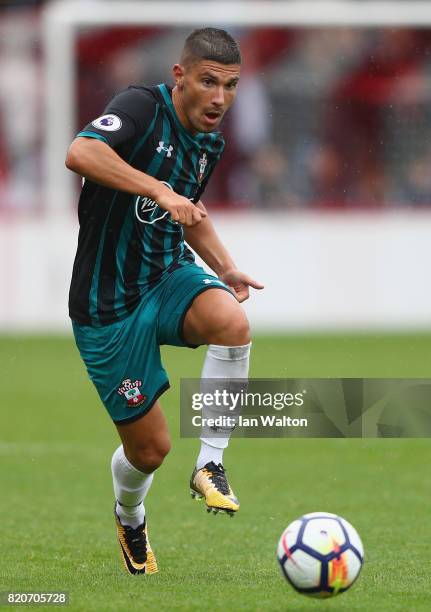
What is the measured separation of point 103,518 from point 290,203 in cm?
1168

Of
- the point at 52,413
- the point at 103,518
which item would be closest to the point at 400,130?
the point at 52,413

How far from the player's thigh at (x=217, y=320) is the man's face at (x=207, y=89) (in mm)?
816

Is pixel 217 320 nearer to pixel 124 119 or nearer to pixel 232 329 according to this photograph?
pixel 232 329

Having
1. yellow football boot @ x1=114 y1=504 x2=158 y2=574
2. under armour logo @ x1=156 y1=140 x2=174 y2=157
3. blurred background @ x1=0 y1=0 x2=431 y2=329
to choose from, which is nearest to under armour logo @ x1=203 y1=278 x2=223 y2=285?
under armour logo @ x1=156 y1=140 x2=174 y2=157

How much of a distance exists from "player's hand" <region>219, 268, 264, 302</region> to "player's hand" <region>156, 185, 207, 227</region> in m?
1.10

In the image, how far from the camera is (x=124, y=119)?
6301 millimetres

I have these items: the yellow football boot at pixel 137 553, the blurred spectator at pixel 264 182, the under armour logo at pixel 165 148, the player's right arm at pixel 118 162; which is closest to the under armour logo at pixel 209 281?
the player's right arm at pixel 118 162

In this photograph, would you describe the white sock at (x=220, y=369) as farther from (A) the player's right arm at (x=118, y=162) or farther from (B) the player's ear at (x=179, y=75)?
(B) the player's ear at (x=179, y=75)

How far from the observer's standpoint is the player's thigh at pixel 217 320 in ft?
20.5

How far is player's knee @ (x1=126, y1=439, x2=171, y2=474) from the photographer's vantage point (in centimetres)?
662

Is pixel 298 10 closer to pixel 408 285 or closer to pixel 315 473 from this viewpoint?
pixel 408 285

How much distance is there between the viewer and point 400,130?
20141 millimetres

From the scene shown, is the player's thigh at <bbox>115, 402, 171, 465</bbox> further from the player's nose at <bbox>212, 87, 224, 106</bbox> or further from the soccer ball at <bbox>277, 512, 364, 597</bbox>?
the player's nose at <bbox>212, 87, 224, 106</bbox>

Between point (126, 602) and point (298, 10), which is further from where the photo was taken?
point (298, 10)
